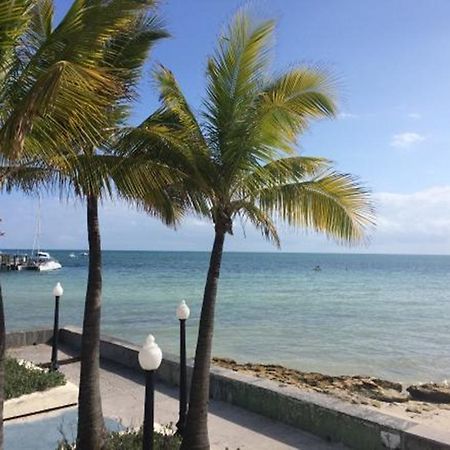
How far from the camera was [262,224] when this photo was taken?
6.28 meters

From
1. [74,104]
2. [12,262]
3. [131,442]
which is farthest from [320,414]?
[12,262]

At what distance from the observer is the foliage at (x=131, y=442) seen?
626 cm

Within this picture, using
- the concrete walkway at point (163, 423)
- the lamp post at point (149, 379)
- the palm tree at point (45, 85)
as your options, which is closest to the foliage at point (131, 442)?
the concrete walkway at point (163, 423)

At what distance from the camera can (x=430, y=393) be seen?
1402 cm

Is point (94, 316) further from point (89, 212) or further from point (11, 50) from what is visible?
point (11, 50)

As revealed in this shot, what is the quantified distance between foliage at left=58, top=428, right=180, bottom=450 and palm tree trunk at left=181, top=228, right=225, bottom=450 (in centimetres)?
50

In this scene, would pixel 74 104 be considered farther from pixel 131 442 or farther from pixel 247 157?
pixel 131 442

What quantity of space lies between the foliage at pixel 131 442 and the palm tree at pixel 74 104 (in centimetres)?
19

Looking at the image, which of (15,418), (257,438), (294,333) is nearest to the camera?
(257,438)

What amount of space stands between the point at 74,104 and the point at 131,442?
161 inches

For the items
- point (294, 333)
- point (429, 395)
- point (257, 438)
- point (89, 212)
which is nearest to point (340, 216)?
point (89, 212)

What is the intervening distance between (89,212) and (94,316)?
49.0 inches

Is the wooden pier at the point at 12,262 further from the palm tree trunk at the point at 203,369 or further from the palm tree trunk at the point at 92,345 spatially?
the palm tree trunk at the point at 203,369

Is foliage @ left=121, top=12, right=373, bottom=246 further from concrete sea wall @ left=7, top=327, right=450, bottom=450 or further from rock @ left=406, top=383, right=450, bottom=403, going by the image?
rock @ left=406, top=383, right=450, bottom=403
